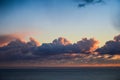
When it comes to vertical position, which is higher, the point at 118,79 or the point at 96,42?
the point at 96,42

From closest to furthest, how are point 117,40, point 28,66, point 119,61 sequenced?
point 117,40, point 119,61, point 28,66

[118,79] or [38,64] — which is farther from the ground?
Answer: [38,64]

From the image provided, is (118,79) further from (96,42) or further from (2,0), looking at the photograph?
(2,0)

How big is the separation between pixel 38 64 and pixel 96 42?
1.36m

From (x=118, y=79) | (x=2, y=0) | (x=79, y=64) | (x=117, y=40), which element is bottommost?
(x=118, y=79)

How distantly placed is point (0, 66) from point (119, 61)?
8.19 feet

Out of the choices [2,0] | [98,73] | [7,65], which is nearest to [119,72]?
[7,65]

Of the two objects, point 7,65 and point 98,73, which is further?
point 98,73

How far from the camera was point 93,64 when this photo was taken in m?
5.80

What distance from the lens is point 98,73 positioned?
36.9ft

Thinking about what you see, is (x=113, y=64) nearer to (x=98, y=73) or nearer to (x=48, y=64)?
(x=48, y=64)

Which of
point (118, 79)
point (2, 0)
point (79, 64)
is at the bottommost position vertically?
point (118, 79)

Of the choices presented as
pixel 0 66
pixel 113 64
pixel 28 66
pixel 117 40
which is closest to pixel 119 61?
pixel 113 64

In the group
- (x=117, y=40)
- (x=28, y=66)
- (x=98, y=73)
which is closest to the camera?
(x=117, y=40)
